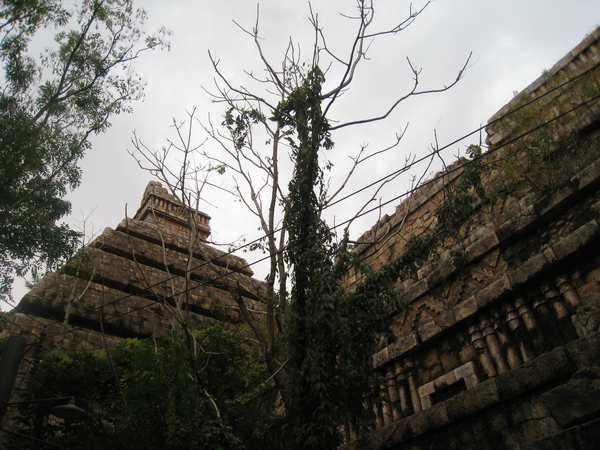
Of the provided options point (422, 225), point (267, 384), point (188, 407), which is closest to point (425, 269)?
point (422, 225)

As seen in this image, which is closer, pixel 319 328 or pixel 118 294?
pixel 319 328

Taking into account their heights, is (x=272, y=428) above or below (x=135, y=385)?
below

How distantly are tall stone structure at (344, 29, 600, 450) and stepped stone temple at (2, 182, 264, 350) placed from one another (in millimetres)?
3048

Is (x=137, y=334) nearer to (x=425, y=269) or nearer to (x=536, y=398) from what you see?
(x=425, y=269)

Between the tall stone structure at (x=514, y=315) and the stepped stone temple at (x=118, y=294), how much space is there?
3.05 meters

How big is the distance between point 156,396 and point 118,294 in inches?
220

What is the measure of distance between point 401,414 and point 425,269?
1.99m

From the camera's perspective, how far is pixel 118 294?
10641 mm

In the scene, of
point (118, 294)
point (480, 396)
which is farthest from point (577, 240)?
point (118, 294)

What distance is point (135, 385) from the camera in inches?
239

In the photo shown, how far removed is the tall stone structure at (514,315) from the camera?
3340mm

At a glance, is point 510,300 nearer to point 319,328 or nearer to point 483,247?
point 483,247

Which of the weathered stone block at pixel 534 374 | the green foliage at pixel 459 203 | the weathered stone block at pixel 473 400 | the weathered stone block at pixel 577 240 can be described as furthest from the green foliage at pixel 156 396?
the weathered stone block at pixel 577 240

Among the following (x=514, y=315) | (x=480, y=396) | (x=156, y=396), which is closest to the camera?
(x=480, y=396)
